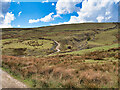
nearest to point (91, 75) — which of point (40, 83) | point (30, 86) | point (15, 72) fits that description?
point (40, 83)

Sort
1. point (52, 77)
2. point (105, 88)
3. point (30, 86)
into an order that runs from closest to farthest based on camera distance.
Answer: point (105, 88)
point (30, 86)
point (52, 77)

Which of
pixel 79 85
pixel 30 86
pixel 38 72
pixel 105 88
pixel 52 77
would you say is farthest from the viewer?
pixel 38 72

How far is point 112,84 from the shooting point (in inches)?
256

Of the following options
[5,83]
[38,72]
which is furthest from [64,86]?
[5,83]

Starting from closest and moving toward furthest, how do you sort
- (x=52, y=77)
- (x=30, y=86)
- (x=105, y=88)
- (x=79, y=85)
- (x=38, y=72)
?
(x=105, y=88), (x=79, y=85), (x=30, y=86), (x=52, y=77), (x=38, y=72)

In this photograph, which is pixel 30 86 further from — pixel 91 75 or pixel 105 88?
pixel 105 88

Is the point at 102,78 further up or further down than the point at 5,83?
further up

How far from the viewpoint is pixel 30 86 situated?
25.0ft

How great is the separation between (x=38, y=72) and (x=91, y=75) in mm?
5270

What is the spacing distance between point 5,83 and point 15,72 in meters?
2.63

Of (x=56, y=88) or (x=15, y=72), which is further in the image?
(x=15, y=72)

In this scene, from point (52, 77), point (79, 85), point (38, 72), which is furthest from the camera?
point (38, 72)

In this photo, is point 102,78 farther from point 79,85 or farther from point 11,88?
point 11,88

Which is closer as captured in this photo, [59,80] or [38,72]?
[59,80]
